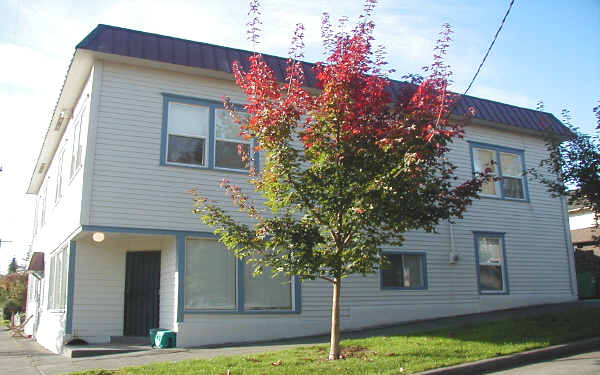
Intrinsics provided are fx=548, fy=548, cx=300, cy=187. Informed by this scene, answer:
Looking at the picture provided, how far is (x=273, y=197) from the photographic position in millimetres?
8461

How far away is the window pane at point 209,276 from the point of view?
12.0m

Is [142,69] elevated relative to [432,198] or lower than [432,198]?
elevated

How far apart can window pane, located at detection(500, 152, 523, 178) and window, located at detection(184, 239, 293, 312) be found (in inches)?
346

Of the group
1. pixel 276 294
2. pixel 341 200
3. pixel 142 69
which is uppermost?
pixel 142 69

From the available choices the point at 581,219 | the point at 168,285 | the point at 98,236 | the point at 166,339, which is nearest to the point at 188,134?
the point at 98,236

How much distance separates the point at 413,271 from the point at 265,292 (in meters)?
4.54

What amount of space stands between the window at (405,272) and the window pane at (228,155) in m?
4.65

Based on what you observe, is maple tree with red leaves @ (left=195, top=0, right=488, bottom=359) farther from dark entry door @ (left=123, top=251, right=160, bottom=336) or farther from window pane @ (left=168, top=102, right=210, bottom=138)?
dark entry door @ (left=123, top=251, right=160, bottom=336)

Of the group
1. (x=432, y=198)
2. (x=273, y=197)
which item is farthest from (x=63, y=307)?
(x=432, y=198)

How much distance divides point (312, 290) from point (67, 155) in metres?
7.58

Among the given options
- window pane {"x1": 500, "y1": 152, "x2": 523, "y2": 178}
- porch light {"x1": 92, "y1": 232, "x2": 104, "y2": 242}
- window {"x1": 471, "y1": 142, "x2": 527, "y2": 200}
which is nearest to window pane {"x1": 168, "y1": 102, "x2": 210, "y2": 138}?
porch light {"x1": 92, "y1": 232, "x2": 104, "y2": 242}

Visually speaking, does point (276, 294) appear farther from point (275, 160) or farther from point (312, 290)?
point (275, 160)

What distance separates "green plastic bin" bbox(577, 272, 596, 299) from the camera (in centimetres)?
2103

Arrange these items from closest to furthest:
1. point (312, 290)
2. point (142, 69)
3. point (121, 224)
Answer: point (121, 224) → point (142, 69) → point (312, 290)
